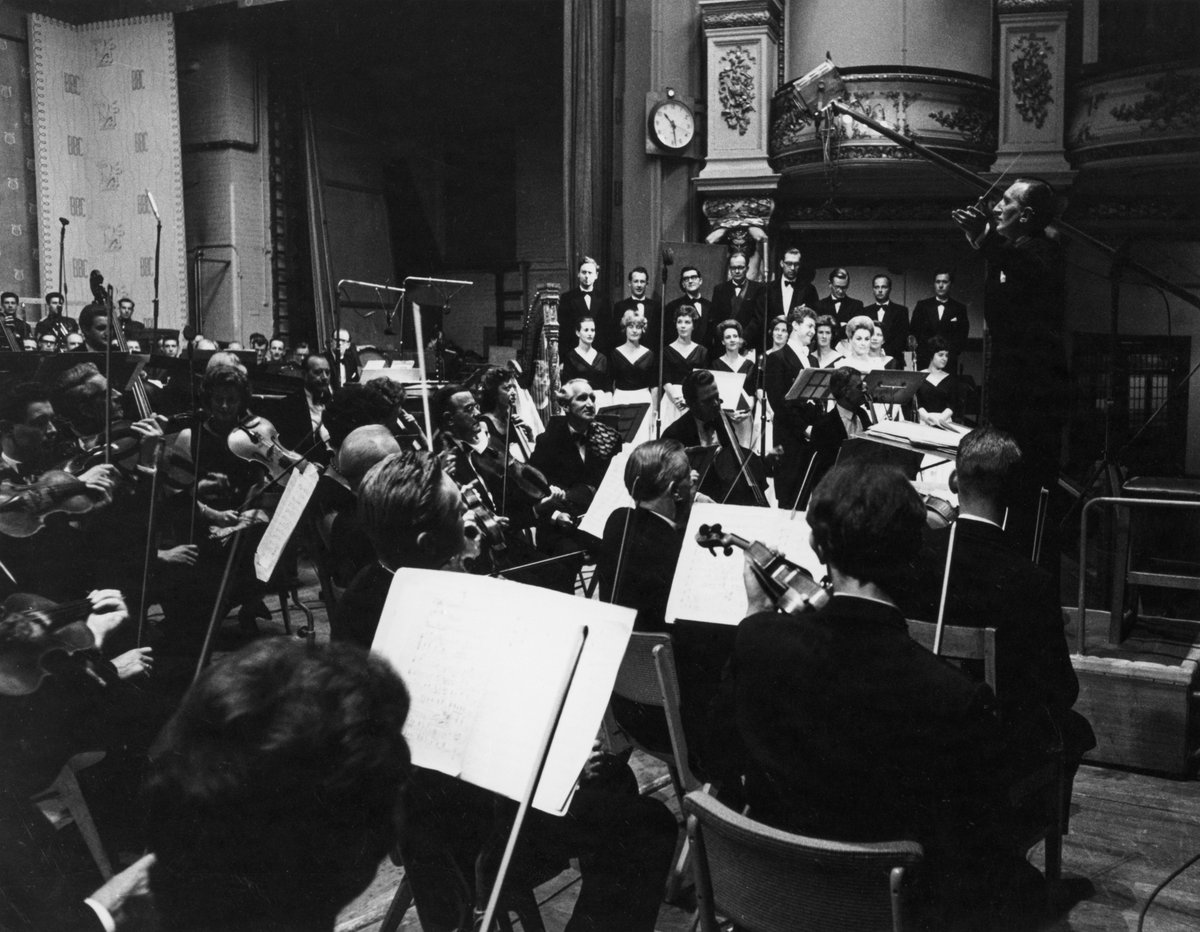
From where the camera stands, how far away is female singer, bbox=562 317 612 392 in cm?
720

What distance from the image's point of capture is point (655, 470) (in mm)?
3006

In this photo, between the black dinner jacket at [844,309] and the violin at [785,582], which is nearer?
the violin at [785,582]

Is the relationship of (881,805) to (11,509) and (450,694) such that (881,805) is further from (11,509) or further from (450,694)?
(11,509)

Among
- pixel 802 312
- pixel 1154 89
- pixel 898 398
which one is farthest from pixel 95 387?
pixel 1154 89

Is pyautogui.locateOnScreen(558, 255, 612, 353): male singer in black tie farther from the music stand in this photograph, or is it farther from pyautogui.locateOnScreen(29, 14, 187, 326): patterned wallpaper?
pyautogui.locateOnScreen(29, 14, 187, 326): patterned wallpaper

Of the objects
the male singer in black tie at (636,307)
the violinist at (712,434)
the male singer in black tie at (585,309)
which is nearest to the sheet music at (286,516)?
the violinist at (712,434)

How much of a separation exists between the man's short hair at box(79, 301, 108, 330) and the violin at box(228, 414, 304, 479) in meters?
1.68

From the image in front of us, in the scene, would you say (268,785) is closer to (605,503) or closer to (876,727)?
(876,727)

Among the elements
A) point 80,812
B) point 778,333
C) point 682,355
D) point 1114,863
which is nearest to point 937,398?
point 778,333

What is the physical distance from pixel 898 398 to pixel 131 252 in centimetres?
442

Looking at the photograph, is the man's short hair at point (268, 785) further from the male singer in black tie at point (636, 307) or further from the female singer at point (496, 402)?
the male singer in black tie at point (636, 307)

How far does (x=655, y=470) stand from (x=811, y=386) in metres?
2.90

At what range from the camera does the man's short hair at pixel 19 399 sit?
2.66m

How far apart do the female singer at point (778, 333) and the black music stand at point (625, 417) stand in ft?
6.37
